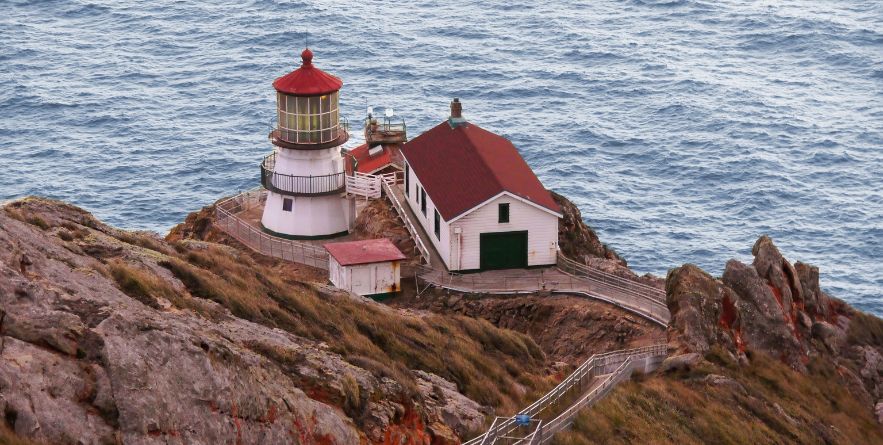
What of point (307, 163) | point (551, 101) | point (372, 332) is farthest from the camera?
point (551, 101)

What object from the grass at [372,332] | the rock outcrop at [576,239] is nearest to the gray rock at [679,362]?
the grass at [372,332]

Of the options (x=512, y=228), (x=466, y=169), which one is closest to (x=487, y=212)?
(x=512, y=228)

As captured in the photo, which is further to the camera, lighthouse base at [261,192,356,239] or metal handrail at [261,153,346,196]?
lighthouse base at [261,192,356,239]

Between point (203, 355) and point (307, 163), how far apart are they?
1126 inches

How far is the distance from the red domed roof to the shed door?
7775 mm

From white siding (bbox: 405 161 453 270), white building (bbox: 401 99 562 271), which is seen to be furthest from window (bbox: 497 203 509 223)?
white siding (bbox: 405 161 453 270)

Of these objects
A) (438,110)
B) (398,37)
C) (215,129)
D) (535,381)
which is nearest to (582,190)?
(438,110)

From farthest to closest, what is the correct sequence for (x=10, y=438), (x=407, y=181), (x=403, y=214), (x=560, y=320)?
(x=407, y=181), (x=403, y=214), (x=560, y=320), (x=10, y=438)

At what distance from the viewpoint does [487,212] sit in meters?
45.5

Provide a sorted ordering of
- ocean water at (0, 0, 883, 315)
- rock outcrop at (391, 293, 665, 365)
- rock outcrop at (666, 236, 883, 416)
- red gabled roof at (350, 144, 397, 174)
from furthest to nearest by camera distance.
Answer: ocean water at (0, 0, 883, 315) → red gabled roof at (350, 144, 397, 174) → rock outcrop at (391, 293, 665, 365) → rock outcrop at (666, 236, 883, 416)

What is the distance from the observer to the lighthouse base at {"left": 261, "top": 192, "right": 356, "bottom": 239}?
50562 mm

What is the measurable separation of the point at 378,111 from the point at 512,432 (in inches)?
2505

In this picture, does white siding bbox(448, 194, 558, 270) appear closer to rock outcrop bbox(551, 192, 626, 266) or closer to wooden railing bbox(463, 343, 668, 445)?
rock outcrop bbox(551, 192, 626, 266)

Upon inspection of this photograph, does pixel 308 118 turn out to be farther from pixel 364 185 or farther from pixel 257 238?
pixel 257 238
